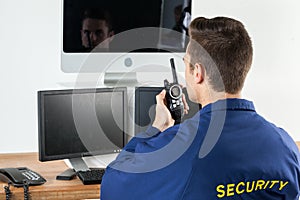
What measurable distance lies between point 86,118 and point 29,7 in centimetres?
78

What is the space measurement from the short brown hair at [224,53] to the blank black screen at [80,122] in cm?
84

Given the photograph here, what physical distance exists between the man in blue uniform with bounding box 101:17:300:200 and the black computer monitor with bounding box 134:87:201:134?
2.44 ft

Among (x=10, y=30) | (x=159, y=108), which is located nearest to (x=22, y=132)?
(x=10, y=30)

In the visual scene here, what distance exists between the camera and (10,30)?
2961 millimetres

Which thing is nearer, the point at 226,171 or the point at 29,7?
the point at 226,171

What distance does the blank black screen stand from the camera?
246 cm

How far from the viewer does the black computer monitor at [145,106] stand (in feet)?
8.64

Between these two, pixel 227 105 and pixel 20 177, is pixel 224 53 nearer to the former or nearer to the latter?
pixel 227 105

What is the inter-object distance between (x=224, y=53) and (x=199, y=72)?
0.32 feet

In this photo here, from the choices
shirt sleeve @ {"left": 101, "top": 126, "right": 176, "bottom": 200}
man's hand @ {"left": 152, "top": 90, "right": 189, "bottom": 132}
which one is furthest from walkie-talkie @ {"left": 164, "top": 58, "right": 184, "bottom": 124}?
shirt sleeve @ {"left": 101, "top": 126, "right": 176, "bottom": 200}

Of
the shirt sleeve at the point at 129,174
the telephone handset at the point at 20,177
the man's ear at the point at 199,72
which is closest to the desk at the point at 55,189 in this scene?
the telephone handset at the point at 20,177

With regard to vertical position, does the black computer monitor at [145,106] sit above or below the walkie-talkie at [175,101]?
below

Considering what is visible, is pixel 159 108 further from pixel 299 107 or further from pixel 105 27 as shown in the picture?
pixel 299 107

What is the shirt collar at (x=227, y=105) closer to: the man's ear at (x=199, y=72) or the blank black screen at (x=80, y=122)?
the man's ear at (x=199, y=72)
